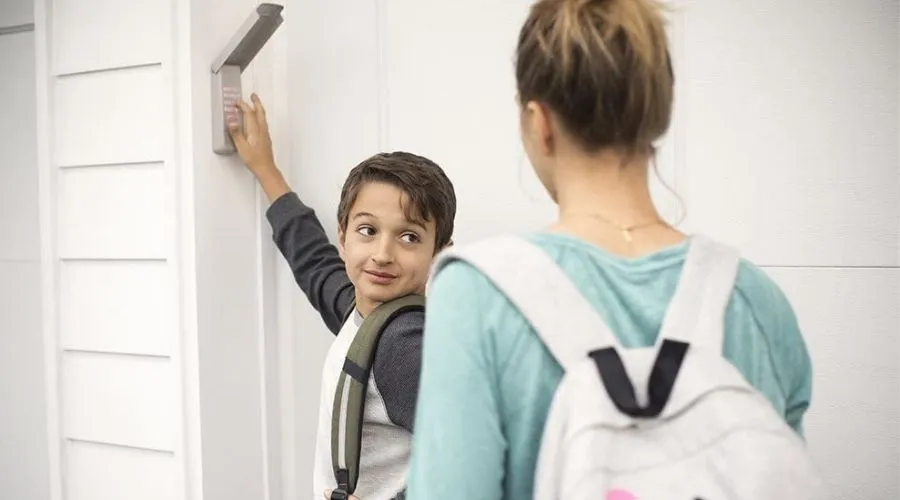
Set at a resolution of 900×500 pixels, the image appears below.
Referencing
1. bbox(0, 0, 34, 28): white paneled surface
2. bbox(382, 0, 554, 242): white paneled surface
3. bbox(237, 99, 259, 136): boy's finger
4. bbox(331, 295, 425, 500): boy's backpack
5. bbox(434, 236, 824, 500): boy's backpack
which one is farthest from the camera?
bbox(0, 0, 34, 28): white paneled surface

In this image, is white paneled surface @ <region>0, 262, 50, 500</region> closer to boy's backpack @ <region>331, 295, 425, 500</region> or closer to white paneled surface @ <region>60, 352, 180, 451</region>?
white paneled surface @ <region>60, 352, 180, 451</region>

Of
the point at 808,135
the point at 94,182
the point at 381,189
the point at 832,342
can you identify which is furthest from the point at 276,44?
the point at 832,342

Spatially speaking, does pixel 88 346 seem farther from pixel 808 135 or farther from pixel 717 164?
pixel 808 135

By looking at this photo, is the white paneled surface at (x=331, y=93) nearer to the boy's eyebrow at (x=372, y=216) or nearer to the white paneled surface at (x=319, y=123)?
the white paneled surface at (x=319, y=123)

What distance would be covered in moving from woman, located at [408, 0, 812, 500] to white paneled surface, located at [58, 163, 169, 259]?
37.5 inches

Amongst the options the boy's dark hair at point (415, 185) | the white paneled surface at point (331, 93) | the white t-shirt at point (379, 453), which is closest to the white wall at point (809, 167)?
the boy's dark hair at point (415, 185)

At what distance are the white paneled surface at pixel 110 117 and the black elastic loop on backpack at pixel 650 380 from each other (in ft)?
3.53

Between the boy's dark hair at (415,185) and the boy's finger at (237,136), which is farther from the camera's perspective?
the boy's finger at (237,136)

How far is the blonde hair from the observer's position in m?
0.72

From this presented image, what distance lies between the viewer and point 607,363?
703 millimetres

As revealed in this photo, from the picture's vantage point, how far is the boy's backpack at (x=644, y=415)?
0.69m

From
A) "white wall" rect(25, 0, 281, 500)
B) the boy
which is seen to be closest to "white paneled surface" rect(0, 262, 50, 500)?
"white wall" rect(25, 0, 281, 500)

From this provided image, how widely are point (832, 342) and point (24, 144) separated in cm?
165

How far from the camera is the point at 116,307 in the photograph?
1638mm
